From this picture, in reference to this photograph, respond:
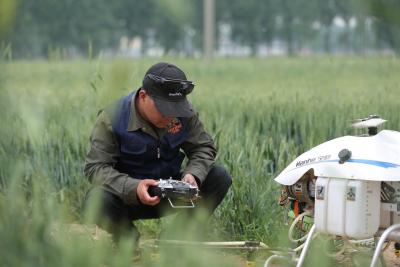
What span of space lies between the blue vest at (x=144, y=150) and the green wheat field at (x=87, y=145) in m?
0.15

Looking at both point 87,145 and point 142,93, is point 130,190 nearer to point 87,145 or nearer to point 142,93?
point 142,93

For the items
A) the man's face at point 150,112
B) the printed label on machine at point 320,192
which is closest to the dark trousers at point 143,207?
the man's face at point 150,112

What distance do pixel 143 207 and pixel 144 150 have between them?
0.90 feet

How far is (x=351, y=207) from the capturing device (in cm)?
288

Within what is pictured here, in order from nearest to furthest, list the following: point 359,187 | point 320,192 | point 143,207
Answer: point 359,187
point 320,192
point 143,207

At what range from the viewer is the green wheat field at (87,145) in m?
1.24

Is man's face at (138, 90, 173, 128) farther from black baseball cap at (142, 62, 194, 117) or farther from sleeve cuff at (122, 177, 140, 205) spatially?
sleeve cuff at (122, 177, 140, 205)

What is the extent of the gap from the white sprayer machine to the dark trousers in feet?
2.24

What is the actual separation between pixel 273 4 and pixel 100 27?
420mm

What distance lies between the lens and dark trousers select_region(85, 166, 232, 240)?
3660 mm

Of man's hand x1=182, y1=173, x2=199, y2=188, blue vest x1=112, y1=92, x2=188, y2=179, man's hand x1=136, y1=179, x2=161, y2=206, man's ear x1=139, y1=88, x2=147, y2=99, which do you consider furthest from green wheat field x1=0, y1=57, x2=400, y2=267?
man's hand x1=182, y1=173, x2=199, y2=188

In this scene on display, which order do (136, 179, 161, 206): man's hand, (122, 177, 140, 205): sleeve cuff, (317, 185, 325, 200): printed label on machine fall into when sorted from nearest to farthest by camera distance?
(317, 185, 325, 200): printed label on machine → (136, 179, 161, 206): man's hand → (122, 177, 140, 205): sleeve cuff

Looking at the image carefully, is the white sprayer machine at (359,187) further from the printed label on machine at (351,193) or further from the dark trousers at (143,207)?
the dark trousers at (143,207)

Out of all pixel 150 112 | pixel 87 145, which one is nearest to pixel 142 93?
pixel 150 112
